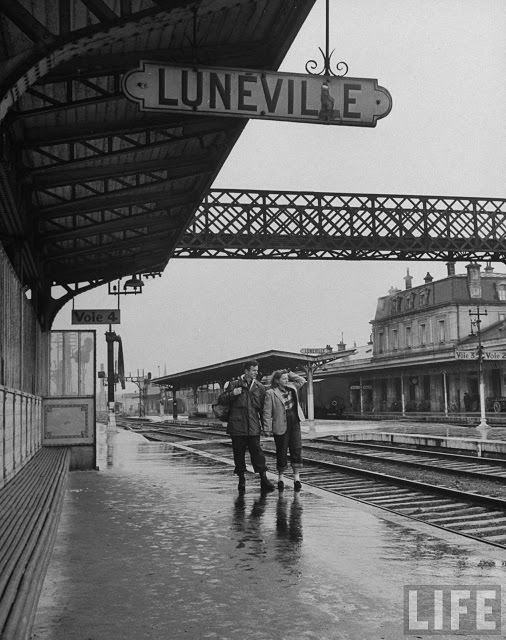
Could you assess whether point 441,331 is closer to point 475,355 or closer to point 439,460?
point 475,355

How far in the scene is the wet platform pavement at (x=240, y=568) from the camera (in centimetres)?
432

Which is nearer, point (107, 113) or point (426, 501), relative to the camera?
point (107, 113)

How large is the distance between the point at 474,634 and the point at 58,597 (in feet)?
8.03

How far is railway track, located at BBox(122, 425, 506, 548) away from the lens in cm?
846

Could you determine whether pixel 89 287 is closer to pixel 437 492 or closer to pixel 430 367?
pixel 437 492

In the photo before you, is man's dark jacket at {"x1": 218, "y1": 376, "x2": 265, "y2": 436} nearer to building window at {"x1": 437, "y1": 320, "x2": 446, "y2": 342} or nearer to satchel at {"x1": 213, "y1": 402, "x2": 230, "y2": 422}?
satchel at {"x1": 213, "y1": 402, "x2": 230, "y2": 422}

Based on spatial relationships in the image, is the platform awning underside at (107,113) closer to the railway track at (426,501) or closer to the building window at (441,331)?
the railway track at (426,501)

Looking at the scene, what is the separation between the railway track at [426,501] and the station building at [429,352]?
38464mm

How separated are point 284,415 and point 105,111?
4.38 metres

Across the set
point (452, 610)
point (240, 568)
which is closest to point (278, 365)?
point (240, 568)

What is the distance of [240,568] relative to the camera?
5723mm

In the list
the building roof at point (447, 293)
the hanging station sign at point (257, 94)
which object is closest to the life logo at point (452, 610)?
the hanging station sign at point (257, 94)

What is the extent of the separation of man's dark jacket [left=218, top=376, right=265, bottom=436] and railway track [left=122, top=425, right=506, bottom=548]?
1612mm

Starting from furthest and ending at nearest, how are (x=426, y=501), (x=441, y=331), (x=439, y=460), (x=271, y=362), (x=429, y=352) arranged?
(x=441, y=331) → (x=429, y=352) → (x=271, y=362) → (x=439, y=460) → (x=426, y=501)
